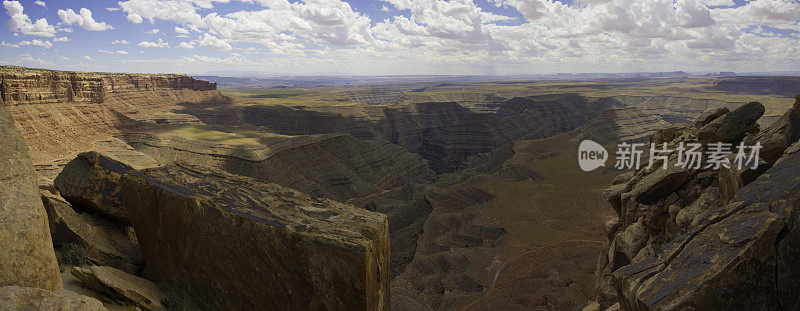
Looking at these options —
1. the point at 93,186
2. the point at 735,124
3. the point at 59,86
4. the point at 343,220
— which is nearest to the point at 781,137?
the point at 735,124

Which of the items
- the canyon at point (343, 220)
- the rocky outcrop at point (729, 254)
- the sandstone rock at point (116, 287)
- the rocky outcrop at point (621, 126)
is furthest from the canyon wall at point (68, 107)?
the rocky outcrop at point (621, 126)

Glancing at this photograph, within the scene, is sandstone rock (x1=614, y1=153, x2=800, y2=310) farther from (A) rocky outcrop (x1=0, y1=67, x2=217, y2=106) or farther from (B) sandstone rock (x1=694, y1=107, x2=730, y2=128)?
(A) rocky outcrop (x1=0, y1=67, x2=217, y2=106)

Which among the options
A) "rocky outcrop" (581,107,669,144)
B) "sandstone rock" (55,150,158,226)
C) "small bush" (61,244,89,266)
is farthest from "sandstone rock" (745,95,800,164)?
"rocky outcrop" (581,107,669,144)

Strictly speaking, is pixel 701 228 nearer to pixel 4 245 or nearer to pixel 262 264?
pixel 262 264

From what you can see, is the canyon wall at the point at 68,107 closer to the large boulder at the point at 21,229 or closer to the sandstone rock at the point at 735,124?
the large boulder at the point at 21,229

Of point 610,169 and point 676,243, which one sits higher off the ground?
point 676,243

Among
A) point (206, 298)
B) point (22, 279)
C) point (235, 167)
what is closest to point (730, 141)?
point (206, 298)
